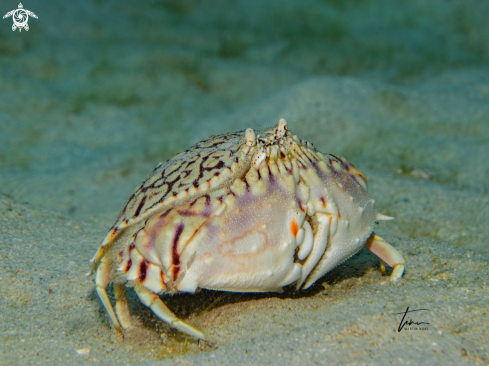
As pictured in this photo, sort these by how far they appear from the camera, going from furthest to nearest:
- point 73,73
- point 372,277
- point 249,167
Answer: point 73,73, point 372,277, point 249,167

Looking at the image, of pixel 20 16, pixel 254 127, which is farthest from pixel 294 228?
pixel 20 16

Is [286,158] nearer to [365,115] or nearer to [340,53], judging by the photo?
[365,115]

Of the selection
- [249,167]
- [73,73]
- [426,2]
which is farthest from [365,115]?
[426,2]

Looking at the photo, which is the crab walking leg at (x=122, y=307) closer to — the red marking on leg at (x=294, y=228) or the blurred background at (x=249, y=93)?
the red marking on leg at (x=294, y=228)

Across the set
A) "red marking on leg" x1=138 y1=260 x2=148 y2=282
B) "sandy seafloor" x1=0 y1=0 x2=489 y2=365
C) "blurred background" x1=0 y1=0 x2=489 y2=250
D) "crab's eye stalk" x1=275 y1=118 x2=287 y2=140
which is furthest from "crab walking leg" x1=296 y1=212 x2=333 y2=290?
"blurred background" x1=0 y1=0 x2=489 y2=250

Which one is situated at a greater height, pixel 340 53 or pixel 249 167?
pixel 340 53

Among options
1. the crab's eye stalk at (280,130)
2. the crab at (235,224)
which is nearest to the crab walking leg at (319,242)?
→ the crab at (235,224)

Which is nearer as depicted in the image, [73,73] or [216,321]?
[216,321]
